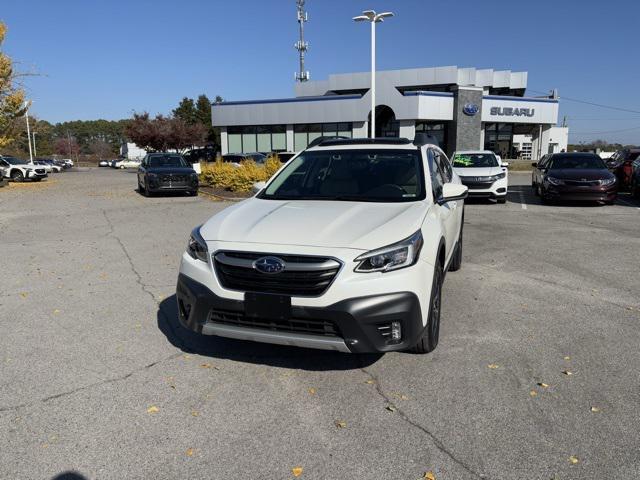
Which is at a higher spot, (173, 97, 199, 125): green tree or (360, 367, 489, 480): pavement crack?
(173, 97, 199, 125): green tree

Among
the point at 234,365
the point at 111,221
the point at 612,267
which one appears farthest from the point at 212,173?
the point at 234,365

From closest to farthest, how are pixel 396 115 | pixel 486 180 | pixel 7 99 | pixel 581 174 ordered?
pixel 581 174
pixel 486 180
pixel 7 99
pixel 396 115

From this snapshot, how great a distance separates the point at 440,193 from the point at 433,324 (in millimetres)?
1399

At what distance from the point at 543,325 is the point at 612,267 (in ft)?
10.5

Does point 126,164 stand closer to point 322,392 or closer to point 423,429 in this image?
point 322,392

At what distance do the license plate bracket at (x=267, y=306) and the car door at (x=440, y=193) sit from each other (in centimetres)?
185

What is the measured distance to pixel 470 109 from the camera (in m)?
39.5

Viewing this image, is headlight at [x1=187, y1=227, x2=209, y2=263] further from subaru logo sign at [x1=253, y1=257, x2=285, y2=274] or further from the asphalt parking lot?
the asphalt parking lot

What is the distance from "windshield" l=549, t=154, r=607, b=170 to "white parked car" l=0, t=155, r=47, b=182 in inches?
1203

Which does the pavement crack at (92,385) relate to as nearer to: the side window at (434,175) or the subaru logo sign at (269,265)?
the subaru logo sign at (269,265)

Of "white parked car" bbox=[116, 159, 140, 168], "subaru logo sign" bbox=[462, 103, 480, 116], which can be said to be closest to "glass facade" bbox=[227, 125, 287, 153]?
"subaru logo sign" bbox=[462, 103, 480, 116]

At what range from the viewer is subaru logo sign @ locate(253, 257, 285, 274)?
355 centimetres

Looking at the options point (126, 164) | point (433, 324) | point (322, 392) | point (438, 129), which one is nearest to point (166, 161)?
point (433, 324)

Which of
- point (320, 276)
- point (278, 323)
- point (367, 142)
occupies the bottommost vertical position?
point (278, 323)
